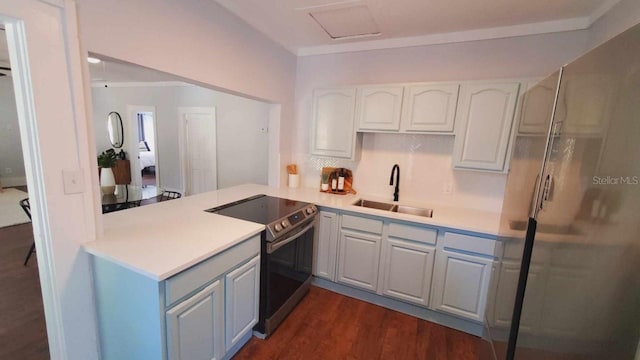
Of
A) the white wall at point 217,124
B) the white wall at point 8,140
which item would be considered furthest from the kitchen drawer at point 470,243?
the white wall at point 8,140

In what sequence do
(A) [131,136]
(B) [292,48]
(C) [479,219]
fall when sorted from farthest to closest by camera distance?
(A) [131,136]
(B) [292,48]
(C) [479,219]

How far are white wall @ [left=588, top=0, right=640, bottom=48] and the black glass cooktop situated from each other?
2.49 meters

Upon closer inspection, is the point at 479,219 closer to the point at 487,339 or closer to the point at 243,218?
the point at 487,339

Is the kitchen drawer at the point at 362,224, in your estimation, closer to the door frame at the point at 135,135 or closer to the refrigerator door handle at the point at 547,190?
the refrigerator door handle at the point at 547,190

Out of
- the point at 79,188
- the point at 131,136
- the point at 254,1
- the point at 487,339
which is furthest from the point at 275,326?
the point at 131,136

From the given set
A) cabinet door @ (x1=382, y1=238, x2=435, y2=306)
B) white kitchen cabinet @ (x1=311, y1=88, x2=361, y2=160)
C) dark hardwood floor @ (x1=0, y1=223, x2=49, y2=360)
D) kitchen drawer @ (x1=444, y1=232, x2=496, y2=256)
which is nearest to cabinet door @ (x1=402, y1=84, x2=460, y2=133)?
white kitchen cabinet @ (x1=311, y1=88, x2=361, y2=160)

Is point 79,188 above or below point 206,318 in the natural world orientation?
above

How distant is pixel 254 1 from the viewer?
198 centimetres

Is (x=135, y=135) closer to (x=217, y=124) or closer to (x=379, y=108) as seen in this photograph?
(x=217, y=124)

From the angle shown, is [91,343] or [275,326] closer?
[91,343]

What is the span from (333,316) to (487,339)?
45.6 inches

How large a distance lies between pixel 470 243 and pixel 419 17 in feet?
6.06

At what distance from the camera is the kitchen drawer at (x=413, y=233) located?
82.3 inches

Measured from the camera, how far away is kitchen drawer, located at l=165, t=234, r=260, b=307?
121cm
